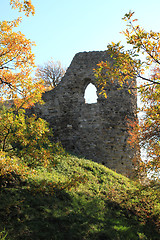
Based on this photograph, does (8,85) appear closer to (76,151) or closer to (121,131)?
(76,151)

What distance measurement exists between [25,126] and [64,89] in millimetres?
8995

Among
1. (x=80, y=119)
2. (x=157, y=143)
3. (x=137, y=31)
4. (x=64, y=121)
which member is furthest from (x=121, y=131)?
(x=137, y=31)

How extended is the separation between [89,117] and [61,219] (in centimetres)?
828

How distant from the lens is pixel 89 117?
13.4 metres

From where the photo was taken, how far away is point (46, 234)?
4965 millimetres

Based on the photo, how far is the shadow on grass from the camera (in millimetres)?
4969

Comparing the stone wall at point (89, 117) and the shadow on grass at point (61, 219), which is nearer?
the shadow on grass at point (61, 219)

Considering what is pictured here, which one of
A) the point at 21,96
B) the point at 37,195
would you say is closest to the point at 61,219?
the point at 37,195

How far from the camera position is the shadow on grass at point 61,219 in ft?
16.3

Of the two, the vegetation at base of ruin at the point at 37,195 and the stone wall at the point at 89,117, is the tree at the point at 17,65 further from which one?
the stone wall at the point at 89,117

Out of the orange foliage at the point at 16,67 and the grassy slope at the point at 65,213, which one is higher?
the orange foliage at the point at 16,67

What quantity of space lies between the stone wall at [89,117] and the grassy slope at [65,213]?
413 cm

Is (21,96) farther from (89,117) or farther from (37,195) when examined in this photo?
(89,117)

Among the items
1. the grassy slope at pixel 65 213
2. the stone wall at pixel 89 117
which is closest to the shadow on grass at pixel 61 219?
the grassy slope at pixel 65 213
